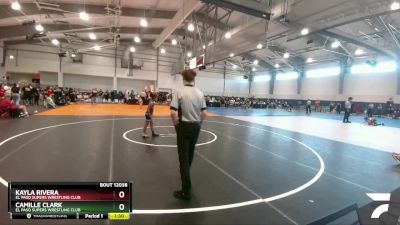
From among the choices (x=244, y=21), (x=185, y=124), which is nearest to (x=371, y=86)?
(x=244, y=21)

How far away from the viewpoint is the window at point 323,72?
3089 cm

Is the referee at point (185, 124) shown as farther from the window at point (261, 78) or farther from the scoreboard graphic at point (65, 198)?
the window at point (261, 78)

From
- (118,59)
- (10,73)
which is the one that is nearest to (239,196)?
(118,59)

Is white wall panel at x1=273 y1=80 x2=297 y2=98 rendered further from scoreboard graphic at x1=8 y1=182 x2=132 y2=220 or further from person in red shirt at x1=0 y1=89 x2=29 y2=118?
scoreboard graphic at x1=8 y1=182 x2=132 y2=220

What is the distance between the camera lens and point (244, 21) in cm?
1914

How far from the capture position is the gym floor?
3.41 metres

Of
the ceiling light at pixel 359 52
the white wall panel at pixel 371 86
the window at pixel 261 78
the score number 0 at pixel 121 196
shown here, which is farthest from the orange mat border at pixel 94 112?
the window at pixel 261 78

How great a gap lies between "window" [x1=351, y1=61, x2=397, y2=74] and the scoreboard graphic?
29.2 metres

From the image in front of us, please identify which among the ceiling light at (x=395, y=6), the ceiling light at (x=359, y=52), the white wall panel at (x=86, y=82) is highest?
the ceiling light at (x=359, y=52)

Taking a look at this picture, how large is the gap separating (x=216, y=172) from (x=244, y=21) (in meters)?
16.5

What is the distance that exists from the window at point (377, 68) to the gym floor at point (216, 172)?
72.5 ft

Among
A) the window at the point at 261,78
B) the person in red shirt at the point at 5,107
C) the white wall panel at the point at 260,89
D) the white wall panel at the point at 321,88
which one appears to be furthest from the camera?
the white wall panel at the point at 260,89

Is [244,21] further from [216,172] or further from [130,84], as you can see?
[130,84]

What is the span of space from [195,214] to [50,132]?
7.29 meters
